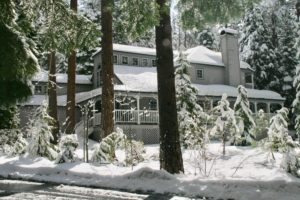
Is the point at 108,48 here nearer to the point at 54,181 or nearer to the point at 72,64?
the point at 72,64

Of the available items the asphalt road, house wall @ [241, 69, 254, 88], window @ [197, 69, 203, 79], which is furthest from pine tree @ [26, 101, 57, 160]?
house wall @ [241, 69, 254, 88]

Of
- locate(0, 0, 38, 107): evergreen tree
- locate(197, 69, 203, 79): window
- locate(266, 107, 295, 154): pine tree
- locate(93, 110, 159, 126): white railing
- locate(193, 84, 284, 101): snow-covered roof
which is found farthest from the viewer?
locate(197, 69, 203, 79): window

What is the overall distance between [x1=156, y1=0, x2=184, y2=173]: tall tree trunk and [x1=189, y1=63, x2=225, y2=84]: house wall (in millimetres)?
26759

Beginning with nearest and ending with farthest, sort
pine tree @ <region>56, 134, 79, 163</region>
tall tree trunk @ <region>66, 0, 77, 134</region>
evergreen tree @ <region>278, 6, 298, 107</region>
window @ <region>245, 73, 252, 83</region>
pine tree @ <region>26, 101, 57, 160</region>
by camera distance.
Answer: pine tree @ <region>56, 134, 79, 163</region>, pine tree @ <region>26, 101, 57, 160</region>, tall tree trunk @ <region>66, 0, 77, 134</region>, window @ <region>245, 73, 252, 83</region>, evergreen tree @ <region>278, 6, 298, 107</region>

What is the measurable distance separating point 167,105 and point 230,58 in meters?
29.8

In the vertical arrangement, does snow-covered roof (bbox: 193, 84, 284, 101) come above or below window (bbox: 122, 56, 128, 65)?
below

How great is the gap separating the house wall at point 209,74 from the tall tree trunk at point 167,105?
87.8ft

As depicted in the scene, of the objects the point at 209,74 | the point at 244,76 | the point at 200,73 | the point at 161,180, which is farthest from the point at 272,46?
the point at 161,180

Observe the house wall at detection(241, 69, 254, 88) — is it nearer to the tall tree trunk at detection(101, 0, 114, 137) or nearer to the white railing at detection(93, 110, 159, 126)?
the white railing at detection(93, 110, 159, 126)

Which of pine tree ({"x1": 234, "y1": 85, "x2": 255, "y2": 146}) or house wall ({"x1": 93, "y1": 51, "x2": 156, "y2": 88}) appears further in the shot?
house wall ({"x1": 93, "y1": 51, "x2": 156, "y2": 88})

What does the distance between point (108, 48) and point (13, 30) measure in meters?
6.48

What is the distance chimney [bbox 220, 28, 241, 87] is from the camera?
3734cm

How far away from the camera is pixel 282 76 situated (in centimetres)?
4359

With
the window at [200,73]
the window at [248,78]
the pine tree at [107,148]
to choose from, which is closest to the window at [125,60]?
the window at [200,73]
